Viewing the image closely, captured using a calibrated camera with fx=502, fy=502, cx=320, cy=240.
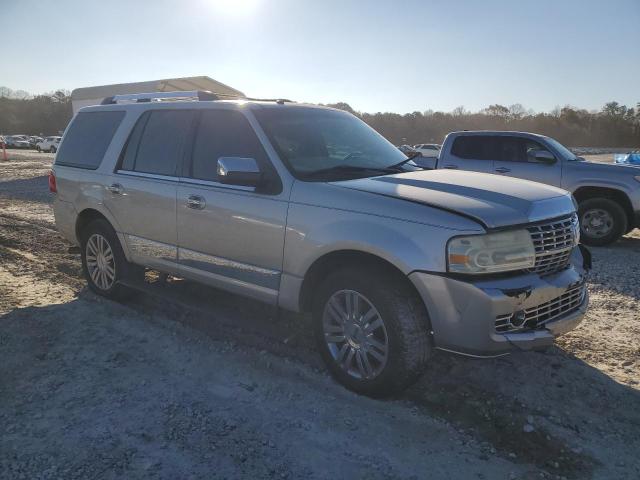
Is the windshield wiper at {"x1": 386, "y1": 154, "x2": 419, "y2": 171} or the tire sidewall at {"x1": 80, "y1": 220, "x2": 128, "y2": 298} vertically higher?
the windshield wiper at {"x1": 386, "y1": 154, "x2": 419, "y2": 171}

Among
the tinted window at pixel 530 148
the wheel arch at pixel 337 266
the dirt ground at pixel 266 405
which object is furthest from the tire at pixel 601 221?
the wheel arch at pixel 337 266

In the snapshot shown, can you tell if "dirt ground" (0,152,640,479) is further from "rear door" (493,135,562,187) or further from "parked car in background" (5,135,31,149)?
"parked car in background" (5,135,31,149)

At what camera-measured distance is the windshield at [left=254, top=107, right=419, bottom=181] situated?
371 centimetres

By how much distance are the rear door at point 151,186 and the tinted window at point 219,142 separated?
0.20 meters

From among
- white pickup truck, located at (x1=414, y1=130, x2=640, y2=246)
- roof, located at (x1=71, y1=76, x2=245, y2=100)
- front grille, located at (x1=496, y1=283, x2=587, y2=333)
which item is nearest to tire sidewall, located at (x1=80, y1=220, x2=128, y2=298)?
front grille, located at (x1=496, y1=283, x2=587, y2=333)

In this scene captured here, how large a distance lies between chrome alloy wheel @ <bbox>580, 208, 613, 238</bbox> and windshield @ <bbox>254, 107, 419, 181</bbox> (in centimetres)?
546

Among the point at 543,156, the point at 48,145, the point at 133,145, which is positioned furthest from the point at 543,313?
the point at 48,145

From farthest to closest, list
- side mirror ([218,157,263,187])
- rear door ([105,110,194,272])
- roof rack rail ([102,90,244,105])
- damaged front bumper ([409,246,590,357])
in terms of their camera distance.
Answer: roof rack rail ([102,90,244,105]) < rear door ([105,110,194,272]) < side mirror ([218,157,263,187]) < damaged front bumper ([409,246,590,357])

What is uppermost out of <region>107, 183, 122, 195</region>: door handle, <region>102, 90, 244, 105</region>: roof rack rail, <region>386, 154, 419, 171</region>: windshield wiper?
<region>102, 90, 244, 105</region>: roof rack rail

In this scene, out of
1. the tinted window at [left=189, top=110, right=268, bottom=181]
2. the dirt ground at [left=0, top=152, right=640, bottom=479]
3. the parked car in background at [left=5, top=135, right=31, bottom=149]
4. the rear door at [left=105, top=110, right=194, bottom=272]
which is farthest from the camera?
the parked car in background at [left=5, top=135, right=31, bottom=149]

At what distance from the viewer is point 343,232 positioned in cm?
316

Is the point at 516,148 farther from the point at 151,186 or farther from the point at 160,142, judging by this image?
the point at 151,186

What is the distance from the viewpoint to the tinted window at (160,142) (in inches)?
171

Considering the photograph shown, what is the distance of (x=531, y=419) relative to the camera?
303 centimetres
